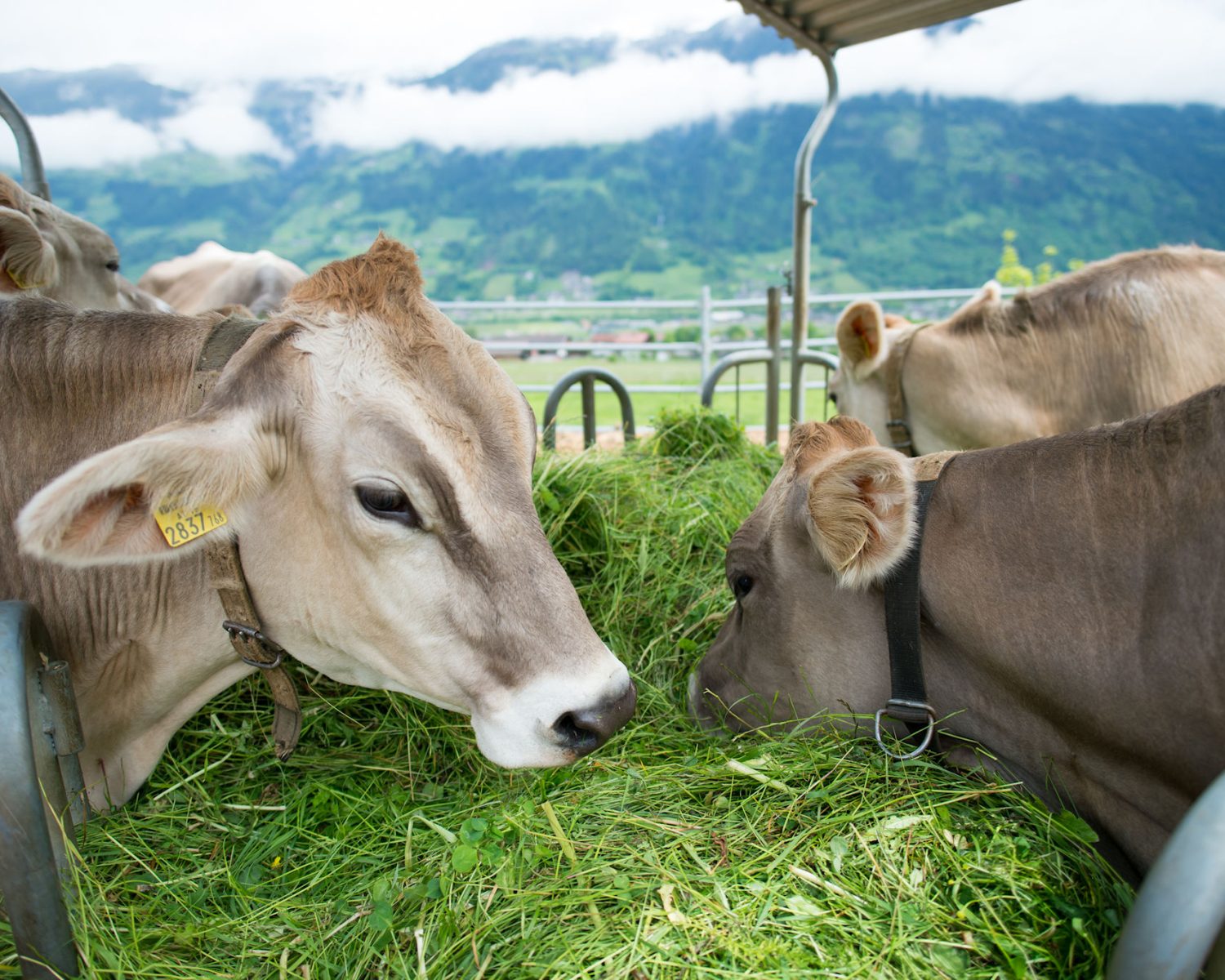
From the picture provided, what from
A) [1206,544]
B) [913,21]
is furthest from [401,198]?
[1206,544]

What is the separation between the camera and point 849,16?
5.07 metres

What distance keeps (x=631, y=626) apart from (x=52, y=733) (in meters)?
1.96

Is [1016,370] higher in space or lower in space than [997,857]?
higher

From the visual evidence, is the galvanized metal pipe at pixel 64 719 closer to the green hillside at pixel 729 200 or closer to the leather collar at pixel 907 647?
the leather collar at pixel 907 647

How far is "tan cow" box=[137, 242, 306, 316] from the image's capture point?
643 cm

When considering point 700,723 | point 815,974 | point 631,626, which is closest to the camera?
point 815,974

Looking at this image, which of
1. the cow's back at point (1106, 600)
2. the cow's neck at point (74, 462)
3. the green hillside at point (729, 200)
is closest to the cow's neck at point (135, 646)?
the cow's neck at point (74, 462)

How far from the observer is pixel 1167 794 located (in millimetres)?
1826

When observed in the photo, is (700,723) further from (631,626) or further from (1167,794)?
(1167,794)

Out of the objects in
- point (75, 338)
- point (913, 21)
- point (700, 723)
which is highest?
point (913, 21)

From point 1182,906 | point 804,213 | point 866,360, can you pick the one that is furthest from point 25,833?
point 804,213

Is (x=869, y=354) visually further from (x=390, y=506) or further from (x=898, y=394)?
(x=390, y=506)

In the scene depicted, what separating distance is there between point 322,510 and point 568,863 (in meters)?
0.97

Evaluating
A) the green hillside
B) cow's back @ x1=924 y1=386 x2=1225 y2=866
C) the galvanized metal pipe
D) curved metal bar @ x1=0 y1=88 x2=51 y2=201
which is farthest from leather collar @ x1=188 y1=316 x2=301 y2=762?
the green hillside
